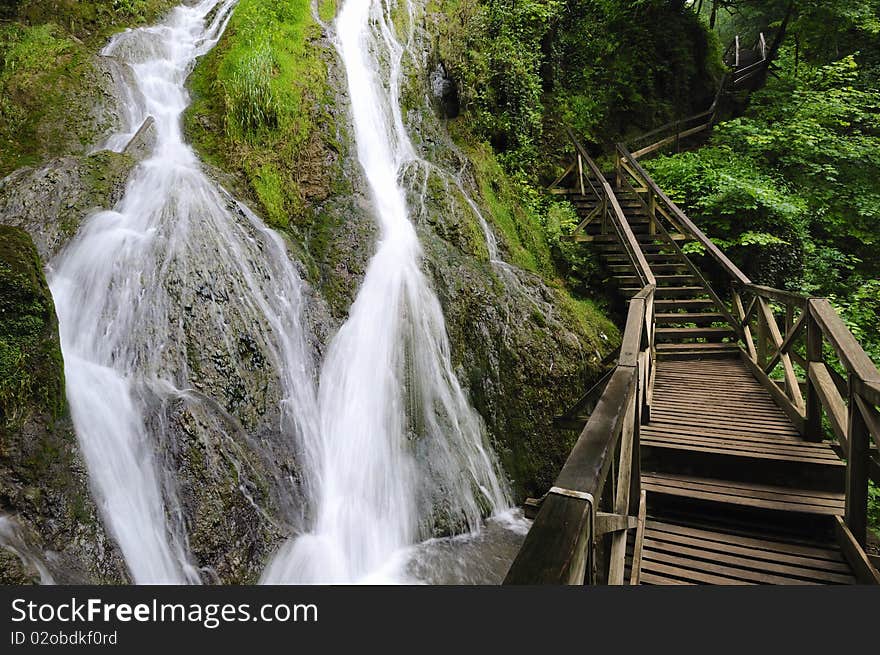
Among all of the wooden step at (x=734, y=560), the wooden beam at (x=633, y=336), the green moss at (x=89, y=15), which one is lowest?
the wooden step at (x=734, y=560)

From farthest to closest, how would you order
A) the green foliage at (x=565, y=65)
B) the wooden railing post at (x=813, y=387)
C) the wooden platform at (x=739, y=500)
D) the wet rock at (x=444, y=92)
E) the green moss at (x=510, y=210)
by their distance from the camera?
the green foliage at (x=565, y=65) → the wet rock at (x=444, y=92) → the green moss at (x=510, y=210) → the wooden railing post at (x=813, y=387) → the wooden platform at (x=739, y=500)

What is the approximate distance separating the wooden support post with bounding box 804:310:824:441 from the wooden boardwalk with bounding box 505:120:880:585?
0.01 m

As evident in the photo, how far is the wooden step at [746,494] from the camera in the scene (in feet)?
11.2

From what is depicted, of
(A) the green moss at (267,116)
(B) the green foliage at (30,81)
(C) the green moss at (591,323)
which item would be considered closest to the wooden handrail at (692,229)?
(C) the green moss at (591,323)

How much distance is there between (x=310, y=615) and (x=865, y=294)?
10.8 metres

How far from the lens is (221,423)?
160 inches

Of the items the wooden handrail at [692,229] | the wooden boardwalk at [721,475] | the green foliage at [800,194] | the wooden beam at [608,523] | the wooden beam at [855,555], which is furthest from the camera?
the green foliage at [800,194]

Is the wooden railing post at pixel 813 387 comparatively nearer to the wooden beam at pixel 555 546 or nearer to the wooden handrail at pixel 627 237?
the wooden handrail at pixel 627 237

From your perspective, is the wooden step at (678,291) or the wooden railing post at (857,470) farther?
the wooden step at (678,291)

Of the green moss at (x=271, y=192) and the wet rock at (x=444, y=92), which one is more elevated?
the wet rock at (x=444, y=92)

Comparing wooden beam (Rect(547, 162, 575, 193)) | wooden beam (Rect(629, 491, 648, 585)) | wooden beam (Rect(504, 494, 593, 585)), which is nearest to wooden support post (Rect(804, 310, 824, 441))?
wooden beam (Rect(629, 491, 648, 585))

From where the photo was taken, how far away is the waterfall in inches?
166

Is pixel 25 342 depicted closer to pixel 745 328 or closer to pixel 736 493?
pixel 736 493

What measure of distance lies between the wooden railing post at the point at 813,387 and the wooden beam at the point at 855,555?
1014mm
